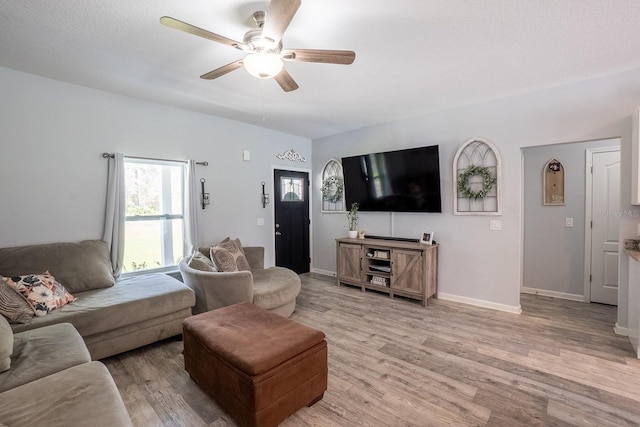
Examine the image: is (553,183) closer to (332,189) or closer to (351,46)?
(332,189)

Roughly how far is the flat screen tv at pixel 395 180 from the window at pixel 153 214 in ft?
8.76

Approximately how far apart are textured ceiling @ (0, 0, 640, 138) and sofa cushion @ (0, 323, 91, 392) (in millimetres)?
2174

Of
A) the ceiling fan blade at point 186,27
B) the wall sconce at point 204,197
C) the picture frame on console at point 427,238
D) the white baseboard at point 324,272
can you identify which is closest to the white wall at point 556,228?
the picture frame on console at point 427,238

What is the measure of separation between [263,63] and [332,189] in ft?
11.6

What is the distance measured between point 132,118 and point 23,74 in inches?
36.5

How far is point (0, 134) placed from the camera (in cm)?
262

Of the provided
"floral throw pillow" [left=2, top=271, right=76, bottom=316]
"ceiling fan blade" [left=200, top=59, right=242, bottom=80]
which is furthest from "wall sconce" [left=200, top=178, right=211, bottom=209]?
"ceiling fan blade" [left=200, top=59, right=242, bottom=80]

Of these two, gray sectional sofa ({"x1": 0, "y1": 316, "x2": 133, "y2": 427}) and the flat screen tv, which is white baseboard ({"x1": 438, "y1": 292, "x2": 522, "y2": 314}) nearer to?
the flat screen tv

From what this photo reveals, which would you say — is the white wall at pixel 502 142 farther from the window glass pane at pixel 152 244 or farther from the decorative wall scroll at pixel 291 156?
the window glass pane at pixel 152 244

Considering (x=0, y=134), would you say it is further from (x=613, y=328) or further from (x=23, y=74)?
(x=613, y=328)

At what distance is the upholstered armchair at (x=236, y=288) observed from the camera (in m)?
2.84

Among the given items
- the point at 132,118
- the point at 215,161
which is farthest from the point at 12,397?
the point at 215,161

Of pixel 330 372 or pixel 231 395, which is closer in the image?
pixel 231 395

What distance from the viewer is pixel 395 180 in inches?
169
